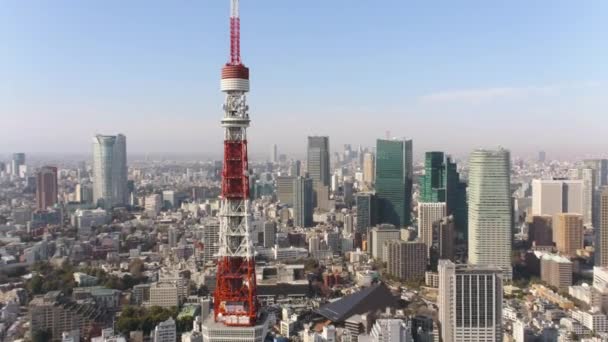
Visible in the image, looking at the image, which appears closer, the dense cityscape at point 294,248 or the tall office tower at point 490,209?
the dense cityscape at point 294,248

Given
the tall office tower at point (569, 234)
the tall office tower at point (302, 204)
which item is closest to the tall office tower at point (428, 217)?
the tall office tower at point (569, 234)

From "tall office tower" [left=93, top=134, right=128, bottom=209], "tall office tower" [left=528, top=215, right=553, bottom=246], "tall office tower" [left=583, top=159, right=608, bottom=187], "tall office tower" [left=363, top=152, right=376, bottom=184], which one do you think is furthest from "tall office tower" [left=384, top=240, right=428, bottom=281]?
"tall office tower" [left=363, top=152, right=376, bottom=184]

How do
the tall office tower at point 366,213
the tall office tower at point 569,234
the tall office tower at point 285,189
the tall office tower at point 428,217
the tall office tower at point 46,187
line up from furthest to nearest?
the tall office tower at point 285,189, the tall office tower at point 366,213, the tall office tower at point 46,187, the tall office tower at point 428,217, the tall office tower at point 569,234

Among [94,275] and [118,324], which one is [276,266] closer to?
[94,275]

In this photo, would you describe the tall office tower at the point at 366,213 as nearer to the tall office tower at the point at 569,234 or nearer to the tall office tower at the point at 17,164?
the tall office tower at the point at 569,234

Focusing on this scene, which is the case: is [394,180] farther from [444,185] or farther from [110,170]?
[110,170]

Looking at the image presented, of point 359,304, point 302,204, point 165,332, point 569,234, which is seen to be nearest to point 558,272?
point 569,234

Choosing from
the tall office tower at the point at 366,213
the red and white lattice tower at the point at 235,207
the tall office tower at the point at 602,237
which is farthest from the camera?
the tall office tower at the point at 366,213
